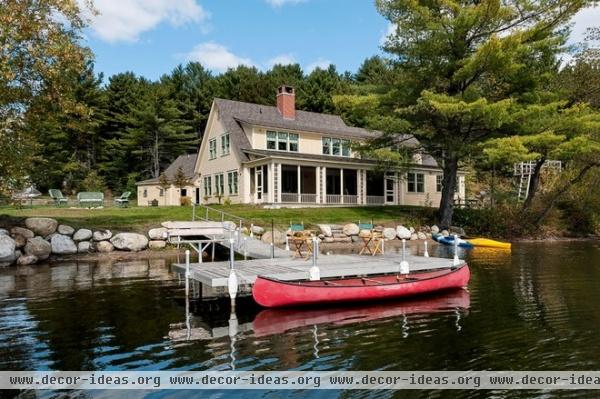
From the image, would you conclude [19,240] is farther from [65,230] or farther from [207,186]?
[207,186]

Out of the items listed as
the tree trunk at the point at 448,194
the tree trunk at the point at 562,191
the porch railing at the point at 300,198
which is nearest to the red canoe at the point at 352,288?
the tree trunk at the point at 448,194

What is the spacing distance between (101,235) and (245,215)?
881 centimetres

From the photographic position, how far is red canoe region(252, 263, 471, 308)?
10.6m

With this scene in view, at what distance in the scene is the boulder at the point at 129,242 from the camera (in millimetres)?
22484

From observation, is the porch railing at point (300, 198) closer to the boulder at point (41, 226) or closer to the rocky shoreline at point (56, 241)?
the rocky shoreline at point (56, 241)

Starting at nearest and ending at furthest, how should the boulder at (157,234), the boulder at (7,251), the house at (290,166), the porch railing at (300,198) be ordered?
1. the boulder at (7,251)
2. the boulder at (157,234)
3. the porch railing at (300,198)
4. the house at (290,166)

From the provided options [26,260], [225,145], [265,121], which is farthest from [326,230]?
[26,260]

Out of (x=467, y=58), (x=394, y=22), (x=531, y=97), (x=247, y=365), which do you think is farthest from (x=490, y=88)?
(x=247, y=365)

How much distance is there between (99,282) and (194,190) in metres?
29.0

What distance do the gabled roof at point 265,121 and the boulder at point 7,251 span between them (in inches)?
729

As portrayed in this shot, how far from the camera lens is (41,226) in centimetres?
2164

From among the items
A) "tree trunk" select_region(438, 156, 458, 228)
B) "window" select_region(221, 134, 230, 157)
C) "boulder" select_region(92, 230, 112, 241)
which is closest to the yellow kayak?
"tree trunk" select_region(438, 156, 458, 228)

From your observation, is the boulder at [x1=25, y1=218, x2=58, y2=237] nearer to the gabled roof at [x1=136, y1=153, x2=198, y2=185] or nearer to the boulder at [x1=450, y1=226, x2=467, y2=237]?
the gabled roof at [x1=136, y1=153, x2=198, y2=185]

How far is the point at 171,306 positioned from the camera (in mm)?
11414
